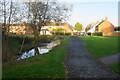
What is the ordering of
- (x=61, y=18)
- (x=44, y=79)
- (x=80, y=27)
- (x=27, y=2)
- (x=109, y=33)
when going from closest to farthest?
(x=44, y=79) < (x=27, y=2) < (x=61, y=18) < (x=109, y=33) < (x=80, y=27)

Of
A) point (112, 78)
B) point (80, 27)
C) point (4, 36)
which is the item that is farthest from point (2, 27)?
point (80, 27)

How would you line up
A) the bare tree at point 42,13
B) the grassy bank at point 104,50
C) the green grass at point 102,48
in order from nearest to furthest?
the grassy bank at point 104,50, the green grass at point 102,48, the bare tree at point 42,13

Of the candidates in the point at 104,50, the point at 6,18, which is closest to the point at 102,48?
the point at 104,50

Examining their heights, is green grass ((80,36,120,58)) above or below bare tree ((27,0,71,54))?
below

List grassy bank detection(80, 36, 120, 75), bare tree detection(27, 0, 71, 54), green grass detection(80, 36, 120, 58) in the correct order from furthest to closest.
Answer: bare tree detection(27, 0, 71, 54) → green grass detection(80, 36, 120, 58) → grassy bank detection(80, 36, 120, 75)

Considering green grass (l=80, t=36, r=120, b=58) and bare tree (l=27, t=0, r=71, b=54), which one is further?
bare tree (l=27, t=0, r=71, b=54)

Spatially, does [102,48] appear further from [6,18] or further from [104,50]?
[6,18]

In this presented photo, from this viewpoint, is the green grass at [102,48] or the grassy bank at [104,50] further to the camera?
the green grass at [102,48]

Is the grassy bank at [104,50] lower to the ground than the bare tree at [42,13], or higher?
lower

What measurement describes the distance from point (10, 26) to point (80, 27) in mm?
119940

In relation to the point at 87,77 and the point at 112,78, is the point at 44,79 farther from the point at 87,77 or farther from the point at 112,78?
the point at 112,78

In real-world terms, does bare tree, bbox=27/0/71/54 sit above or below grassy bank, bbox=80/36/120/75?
above

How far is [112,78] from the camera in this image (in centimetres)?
1100

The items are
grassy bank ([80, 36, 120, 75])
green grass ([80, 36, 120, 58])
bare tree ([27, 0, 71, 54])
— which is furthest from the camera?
bare tree ([27, 0, 71, 54])
